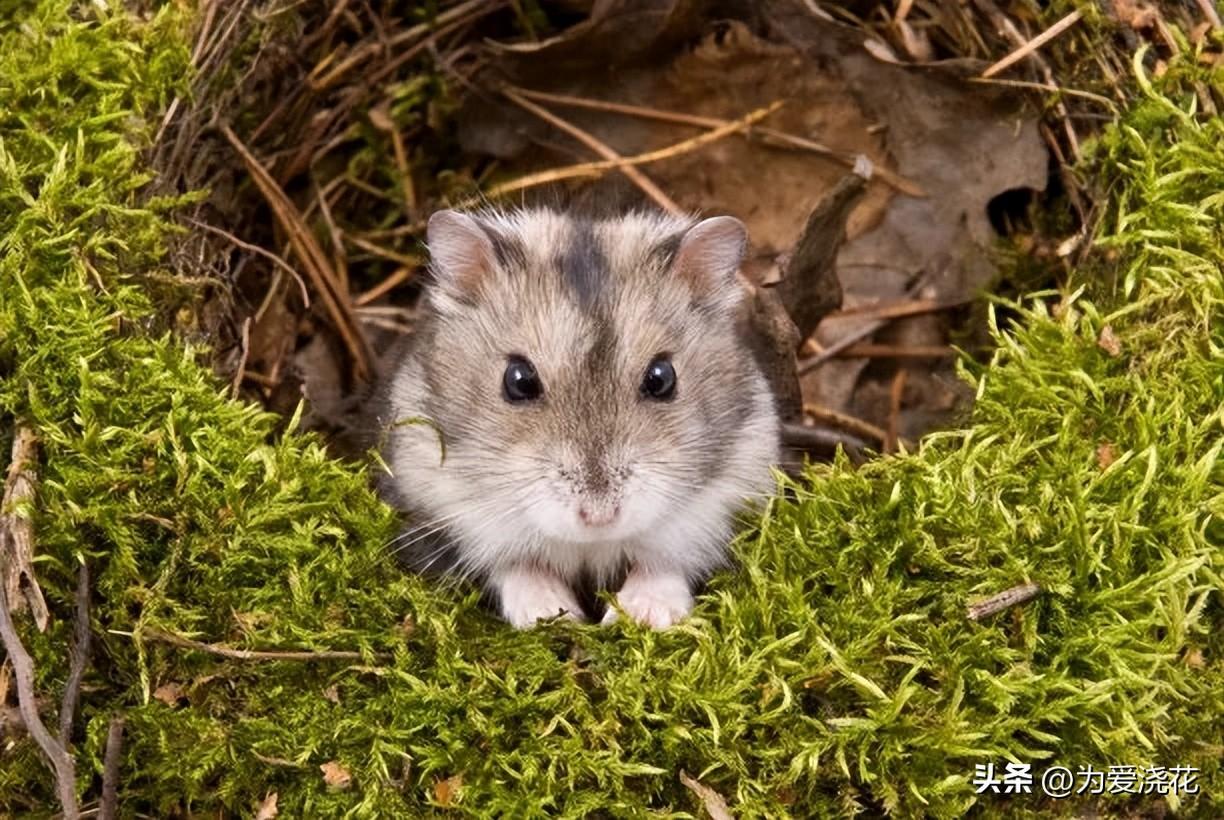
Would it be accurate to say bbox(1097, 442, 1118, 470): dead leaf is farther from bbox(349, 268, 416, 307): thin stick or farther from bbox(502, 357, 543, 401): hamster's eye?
bbox(349, 268, 416, 307): thin stick

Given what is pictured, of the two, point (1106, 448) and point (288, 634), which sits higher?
point (1106, 448)

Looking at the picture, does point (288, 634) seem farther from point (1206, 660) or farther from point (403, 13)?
point (403, 13)

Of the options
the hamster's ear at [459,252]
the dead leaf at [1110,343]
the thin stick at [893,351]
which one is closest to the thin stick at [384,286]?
the hamster's ear at [459,252]

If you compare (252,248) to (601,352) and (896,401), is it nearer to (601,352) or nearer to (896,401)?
(601,352)

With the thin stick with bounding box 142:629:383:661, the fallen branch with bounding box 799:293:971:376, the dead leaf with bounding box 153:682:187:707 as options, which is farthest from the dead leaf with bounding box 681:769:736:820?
the fallen branch with bounding box 799:293:971:376

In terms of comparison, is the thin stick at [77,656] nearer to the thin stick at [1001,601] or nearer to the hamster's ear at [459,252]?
the hamster's ear at [459,252]

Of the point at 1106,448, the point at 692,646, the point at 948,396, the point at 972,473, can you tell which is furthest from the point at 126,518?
the point at 948,396
